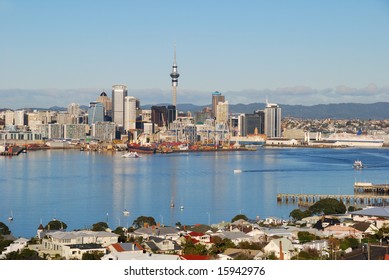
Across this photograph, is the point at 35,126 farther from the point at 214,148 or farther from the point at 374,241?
the point at 374,241

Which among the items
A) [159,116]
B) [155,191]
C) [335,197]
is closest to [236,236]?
[335,197]

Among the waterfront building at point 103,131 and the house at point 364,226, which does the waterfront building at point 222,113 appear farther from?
the house at point 364,226

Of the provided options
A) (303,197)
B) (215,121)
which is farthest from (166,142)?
(303,197)

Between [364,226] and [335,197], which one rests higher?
[364,226]

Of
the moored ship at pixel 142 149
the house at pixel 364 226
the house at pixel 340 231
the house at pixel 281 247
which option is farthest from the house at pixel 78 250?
the moored ship at pixel 142 149

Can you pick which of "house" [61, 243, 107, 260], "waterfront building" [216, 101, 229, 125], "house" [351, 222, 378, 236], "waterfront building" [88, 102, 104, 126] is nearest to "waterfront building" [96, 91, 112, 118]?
"waterfront building" [88, 102, 104, 126]

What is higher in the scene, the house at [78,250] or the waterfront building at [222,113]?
the waterfront building at [222,113]

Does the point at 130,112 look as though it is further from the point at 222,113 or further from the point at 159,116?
the point at 222,113
